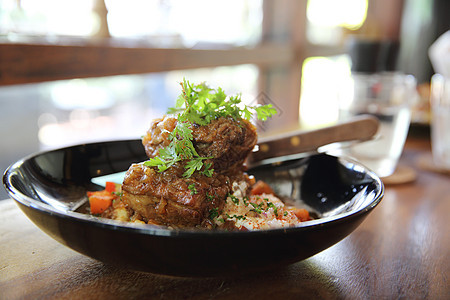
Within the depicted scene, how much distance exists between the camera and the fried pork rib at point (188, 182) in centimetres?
120

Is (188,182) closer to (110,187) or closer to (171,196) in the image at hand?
(171,196)

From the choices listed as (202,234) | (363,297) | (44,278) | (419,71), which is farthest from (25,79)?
(419,71)

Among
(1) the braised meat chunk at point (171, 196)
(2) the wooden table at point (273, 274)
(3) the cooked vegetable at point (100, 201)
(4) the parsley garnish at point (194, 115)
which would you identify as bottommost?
(2) the wooden table at point (273, 274)

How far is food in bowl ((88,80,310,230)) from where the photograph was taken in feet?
3.95

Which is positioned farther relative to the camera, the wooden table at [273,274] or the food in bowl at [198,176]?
the food in bowl at [198,176]

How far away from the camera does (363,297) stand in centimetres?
107

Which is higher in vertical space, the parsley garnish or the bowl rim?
the parsley garnish

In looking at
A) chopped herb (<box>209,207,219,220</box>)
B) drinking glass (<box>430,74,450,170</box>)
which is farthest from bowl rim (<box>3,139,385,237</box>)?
drinking glass (<box>430,74,450,170</box>)

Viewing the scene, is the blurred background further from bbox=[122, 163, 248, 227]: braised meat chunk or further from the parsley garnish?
bbox=[122, 163, 248, 227]: braised meat chunk

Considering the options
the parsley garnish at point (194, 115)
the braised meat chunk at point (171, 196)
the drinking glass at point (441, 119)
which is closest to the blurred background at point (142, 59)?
the parsley garnish at point (194, 115)

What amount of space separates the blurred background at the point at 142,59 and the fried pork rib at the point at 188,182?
24 centimetres

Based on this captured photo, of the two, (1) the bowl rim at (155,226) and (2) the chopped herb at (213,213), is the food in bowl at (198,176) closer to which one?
(2) the chopped herb at (213,213)

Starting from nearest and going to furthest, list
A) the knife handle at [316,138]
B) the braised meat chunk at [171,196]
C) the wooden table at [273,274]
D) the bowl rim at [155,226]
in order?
1. the bowl rim at [155,226]
2. the wooden table at [273,274]
3. the braised meat chunk at [171,196]
4. the knife handle at [316,138]

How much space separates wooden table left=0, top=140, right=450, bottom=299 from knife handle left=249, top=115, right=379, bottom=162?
379mm
